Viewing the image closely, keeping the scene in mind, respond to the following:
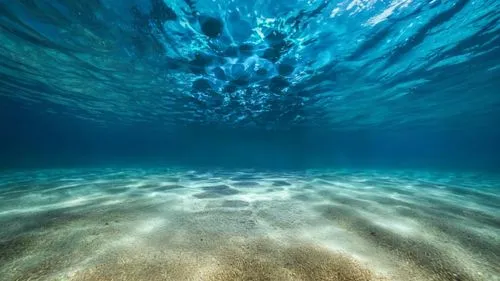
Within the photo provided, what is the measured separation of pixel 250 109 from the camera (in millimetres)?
24938

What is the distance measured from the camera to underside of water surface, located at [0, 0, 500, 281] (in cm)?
259

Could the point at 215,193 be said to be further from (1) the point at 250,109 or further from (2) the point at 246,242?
(1) the point at 250,109

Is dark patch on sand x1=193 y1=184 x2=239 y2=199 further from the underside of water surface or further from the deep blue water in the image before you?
the deep blue water

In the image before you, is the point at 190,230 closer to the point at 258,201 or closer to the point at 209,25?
the point at 258,201

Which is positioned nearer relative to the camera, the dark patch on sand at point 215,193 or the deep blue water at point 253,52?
the dark patch on sand at point 215,193

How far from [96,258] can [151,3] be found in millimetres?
9672

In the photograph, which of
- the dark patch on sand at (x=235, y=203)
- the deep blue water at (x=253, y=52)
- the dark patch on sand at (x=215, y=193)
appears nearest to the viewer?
the dark patch on sand at (x=235, y=203)

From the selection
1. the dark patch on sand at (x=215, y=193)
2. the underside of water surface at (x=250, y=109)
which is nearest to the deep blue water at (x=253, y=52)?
the underside of water surface at (x=250, y=109)

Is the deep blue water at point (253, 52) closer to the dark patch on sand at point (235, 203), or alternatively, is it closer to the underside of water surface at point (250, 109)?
the underside of water surface at point (250, 109)

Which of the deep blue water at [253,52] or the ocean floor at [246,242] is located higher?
the deep blue water at [253,52]

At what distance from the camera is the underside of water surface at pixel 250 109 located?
2594 mm

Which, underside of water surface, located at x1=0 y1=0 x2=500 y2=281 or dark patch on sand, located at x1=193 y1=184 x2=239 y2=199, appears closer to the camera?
underside of water surface, located at x1=0 y1=0 x2=500 y2=281

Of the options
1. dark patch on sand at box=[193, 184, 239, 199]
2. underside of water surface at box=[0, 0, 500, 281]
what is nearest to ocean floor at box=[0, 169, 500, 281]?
underside of water surface at box=[0, 0, 500, 281]

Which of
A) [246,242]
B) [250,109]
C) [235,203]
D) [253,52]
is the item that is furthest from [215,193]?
[250,109]
